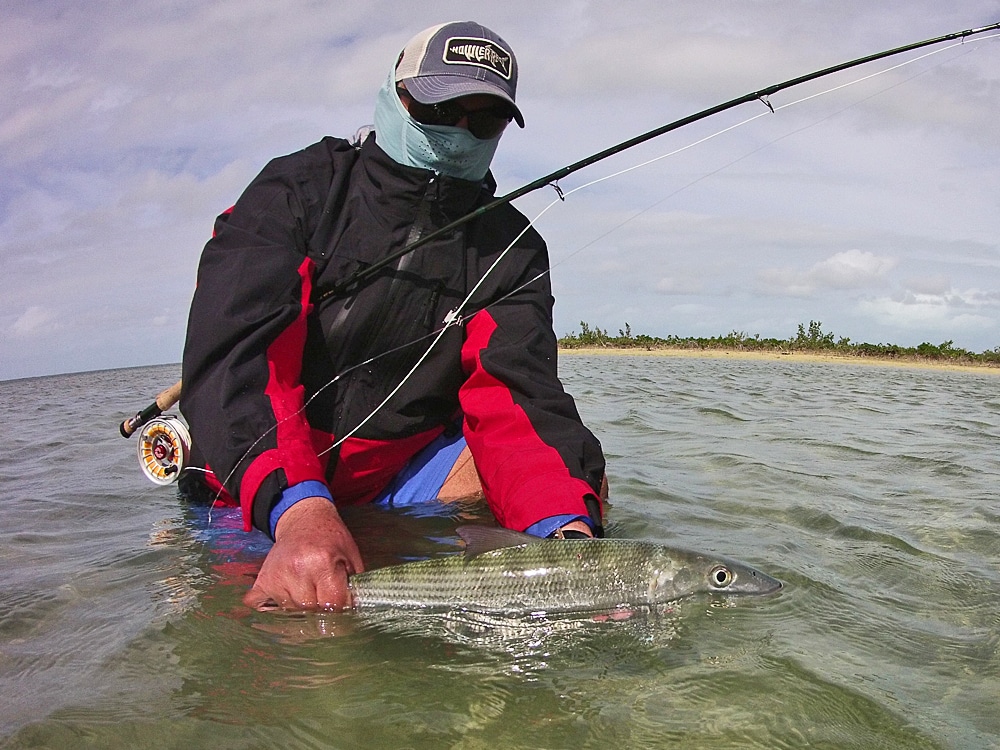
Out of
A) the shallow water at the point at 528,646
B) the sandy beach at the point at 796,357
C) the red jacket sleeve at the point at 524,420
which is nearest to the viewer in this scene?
the shallow water at the point at 528,646

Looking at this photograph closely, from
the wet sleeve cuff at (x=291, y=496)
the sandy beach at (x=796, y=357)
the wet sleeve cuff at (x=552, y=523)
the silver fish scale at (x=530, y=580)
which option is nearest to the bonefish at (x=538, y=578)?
the silver fish scale at (x=530, y=580)

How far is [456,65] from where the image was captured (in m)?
3.45

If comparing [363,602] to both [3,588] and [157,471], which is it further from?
[157,471]

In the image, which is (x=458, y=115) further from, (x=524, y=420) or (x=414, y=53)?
(x=524, y=420)

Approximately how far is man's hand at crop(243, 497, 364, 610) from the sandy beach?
28670mm

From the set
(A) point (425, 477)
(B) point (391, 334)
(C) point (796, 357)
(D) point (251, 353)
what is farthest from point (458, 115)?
(C) point (796, 357)

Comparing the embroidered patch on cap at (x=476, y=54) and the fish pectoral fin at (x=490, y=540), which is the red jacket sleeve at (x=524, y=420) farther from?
the embroidered patch on cap at (x=476, y=54)

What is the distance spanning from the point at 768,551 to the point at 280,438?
232 centimetres

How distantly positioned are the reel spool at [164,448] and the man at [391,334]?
1.26ft

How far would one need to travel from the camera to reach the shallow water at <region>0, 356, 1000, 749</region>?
2.09m

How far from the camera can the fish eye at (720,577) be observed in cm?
294

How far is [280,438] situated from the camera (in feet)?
10.4

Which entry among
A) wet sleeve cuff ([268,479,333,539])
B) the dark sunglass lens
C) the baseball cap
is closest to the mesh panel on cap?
the baseball cap

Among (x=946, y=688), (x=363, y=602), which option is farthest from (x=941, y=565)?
(x=363, y=602)
